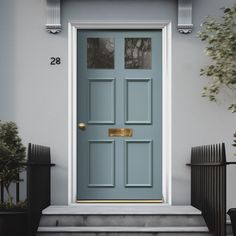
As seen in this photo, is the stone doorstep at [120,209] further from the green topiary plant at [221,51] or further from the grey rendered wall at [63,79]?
the green topiary plant at [221,51]

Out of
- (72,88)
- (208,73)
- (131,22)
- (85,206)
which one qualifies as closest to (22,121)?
Result: (72,88)

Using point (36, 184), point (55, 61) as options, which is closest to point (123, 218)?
point (36, 184)

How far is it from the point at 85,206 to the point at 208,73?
224 centimetres

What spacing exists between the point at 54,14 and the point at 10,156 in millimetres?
2026

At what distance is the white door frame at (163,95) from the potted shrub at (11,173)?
83 cm

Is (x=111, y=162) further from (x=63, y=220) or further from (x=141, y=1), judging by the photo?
(x=141, y=1)

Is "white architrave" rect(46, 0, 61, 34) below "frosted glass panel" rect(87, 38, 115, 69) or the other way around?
the other way around

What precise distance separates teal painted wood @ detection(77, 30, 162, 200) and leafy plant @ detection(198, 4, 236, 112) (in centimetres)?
75

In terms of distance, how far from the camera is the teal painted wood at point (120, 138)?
8.70 meters

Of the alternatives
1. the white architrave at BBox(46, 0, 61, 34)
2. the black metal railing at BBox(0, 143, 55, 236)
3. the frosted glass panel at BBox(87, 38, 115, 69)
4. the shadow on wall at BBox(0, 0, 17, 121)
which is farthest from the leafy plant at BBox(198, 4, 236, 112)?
the shadow on wall at BBox(0, 0, 17, 121)

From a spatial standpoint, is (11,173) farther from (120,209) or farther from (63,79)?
(63,79)

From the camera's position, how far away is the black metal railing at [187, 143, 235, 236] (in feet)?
22.2

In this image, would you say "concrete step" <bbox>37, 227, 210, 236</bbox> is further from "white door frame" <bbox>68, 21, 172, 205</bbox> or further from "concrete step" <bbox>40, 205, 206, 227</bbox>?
"white door frame" <bbox>68, 21, 172, 205</bbox>

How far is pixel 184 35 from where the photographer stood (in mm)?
8547
